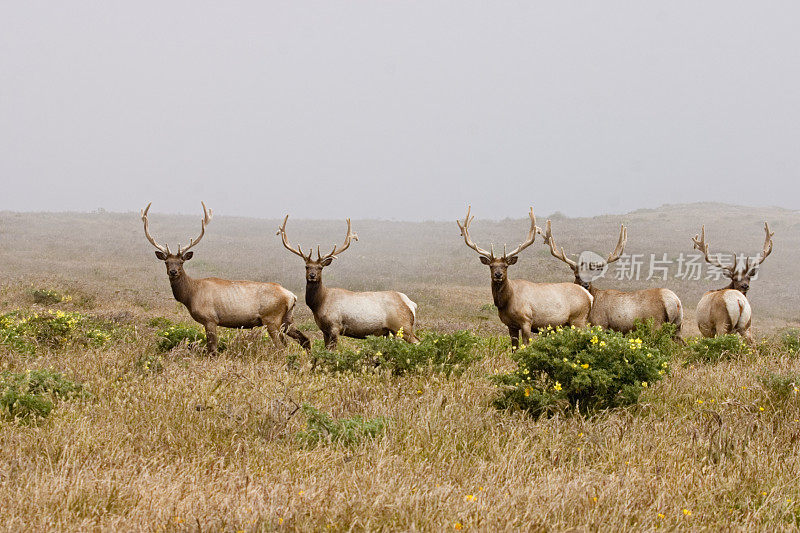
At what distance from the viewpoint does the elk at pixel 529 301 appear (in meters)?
9.39

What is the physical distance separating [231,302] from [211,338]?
2.61ft

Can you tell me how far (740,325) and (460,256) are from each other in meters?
28.7

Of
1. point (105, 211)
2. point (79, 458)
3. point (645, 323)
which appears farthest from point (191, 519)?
point (105, 211)

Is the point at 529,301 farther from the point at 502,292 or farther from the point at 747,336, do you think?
→ the point at 747,336

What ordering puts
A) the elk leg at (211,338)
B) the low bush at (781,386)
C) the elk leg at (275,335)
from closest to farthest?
the low bush at (781,386) < the elk leg at (211,338) < the elk leg at (275,335)

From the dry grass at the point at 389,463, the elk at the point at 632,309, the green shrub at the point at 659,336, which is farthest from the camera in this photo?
the elk at the point at 632,309

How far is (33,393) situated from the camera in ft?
15.8

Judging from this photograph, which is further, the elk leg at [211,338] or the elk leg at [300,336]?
the elk leg at [300,336]

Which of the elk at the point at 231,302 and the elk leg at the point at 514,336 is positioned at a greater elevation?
the elk at the point at 231,302

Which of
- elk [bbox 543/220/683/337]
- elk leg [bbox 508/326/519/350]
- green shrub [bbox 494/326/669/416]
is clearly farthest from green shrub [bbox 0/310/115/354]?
elk [bbox 543/220/683/337]

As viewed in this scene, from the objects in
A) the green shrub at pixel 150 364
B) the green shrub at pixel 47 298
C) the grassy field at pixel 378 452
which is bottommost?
the green shrub at pixel 47 298

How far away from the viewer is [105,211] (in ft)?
194

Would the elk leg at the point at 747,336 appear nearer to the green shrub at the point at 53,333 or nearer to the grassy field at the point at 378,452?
the grassy field at the point at 378,452

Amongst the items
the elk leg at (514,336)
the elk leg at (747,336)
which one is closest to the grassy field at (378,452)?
the elk leg at (514,336)
